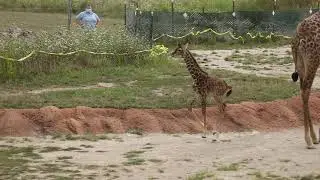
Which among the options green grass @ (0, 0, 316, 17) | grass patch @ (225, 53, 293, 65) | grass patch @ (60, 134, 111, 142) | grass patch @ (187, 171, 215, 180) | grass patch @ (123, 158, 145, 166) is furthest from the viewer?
green grass @ (0, 0, 316, 17)

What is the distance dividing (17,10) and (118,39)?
74.7 feet

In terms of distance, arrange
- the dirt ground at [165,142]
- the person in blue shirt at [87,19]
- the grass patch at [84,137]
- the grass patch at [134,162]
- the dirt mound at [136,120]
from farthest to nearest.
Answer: the person in blue shirt at [87,19]
the dirt mound at [136,120]
the grass patch at [84,137]
the grass patch at [134,162]
the dirt ground at [165,142]

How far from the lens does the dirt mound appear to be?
11914 mm

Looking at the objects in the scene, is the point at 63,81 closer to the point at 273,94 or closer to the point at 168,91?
the point at 168,91

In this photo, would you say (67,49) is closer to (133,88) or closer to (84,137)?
(133,88)

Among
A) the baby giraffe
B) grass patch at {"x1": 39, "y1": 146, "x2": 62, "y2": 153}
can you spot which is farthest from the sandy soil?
the baby giraffe

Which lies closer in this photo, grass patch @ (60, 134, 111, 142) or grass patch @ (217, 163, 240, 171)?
grass patch @ (217, 163, 240, 171)

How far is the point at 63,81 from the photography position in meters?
15.3

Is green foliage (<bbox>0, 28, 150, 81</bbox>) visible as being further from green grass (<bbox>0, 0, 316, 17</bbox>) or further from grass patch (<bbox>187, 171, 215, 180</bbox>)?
green grass (<bbox>0, 0, 316, 17</bbox>)

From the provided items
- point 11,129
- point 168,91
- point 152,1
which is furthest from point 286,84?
point 152,1

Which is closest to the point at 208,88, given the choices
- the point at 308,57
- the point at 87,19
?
the point at 308,57

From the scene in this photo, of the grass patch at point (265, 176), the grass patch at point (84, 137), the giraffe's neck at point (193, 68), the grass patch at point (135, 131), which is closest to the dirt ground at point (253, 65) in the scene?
the giraffe's neck at point (193, 68)

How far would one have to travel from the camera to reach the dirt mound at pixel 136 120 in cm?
1191

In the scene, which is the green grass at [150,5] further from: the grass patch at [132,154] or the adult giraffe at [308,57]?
the grass patch at [132,154]
